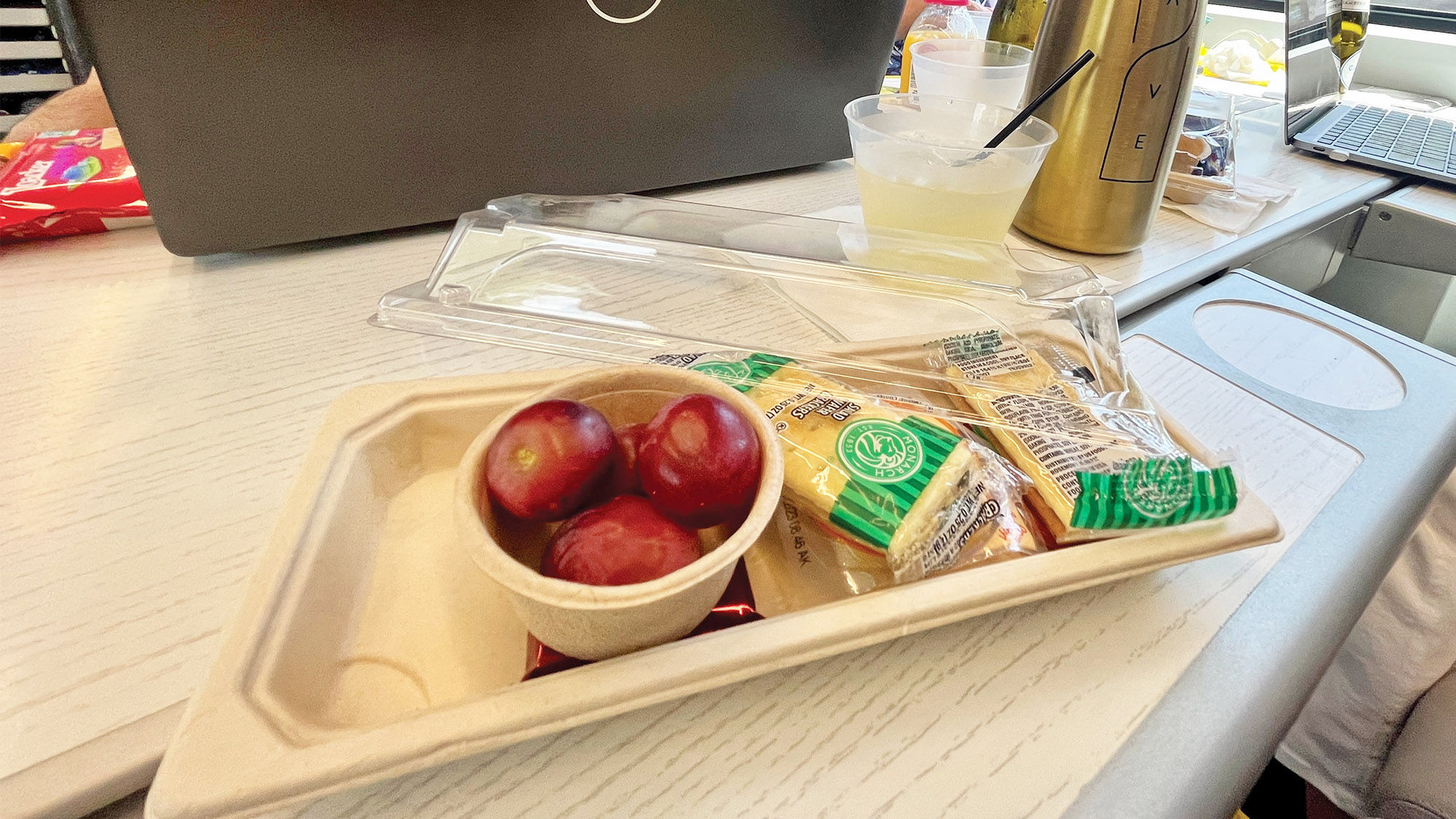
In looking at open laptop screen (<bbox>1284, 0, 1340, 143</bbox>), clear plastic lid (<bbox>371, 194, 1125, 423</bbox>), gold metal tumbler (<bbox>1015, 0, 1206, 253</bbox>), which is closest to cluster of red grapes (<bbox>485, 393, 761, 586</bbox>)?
clear plastic lid (<bbox>371, 194, 1125, 423</bbox>)

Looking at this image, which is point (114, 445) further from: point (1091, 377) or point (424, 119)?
point (1091, 377)

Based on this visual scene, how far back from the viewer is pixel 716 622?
0.26 meters

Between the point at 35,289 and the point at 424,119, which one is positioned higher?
the point at 424,119

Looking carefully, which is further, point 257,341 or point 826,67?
point 826,67

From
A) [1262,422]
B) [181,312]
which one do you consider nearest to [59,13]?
[181,312]

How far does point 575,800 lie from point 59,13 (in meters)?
0.48

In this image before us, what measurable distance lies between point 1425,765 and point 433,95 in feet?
3.11

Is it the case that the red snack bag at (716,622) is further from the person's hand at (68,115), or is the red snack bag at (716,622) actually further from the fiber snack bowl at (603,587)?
the person's hand at (68,115)

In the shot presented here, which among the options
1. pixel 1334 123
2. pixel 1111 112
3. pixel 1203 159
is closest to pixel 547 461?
pixel 1111 112

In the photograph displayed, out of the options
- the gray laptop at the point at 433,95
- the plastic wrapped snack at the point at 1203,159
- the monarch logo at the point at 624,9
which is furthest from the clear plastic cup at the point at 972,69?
the monarch logo at the point at 624,9

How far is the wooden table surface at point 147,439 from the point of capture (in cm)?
24

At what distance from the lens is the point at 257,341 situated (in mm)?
449

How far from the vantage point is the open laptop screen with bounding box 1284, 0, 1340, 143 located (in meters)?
0.82

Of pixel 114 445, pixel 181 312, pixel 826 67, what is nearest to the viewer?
pixel 114 445
